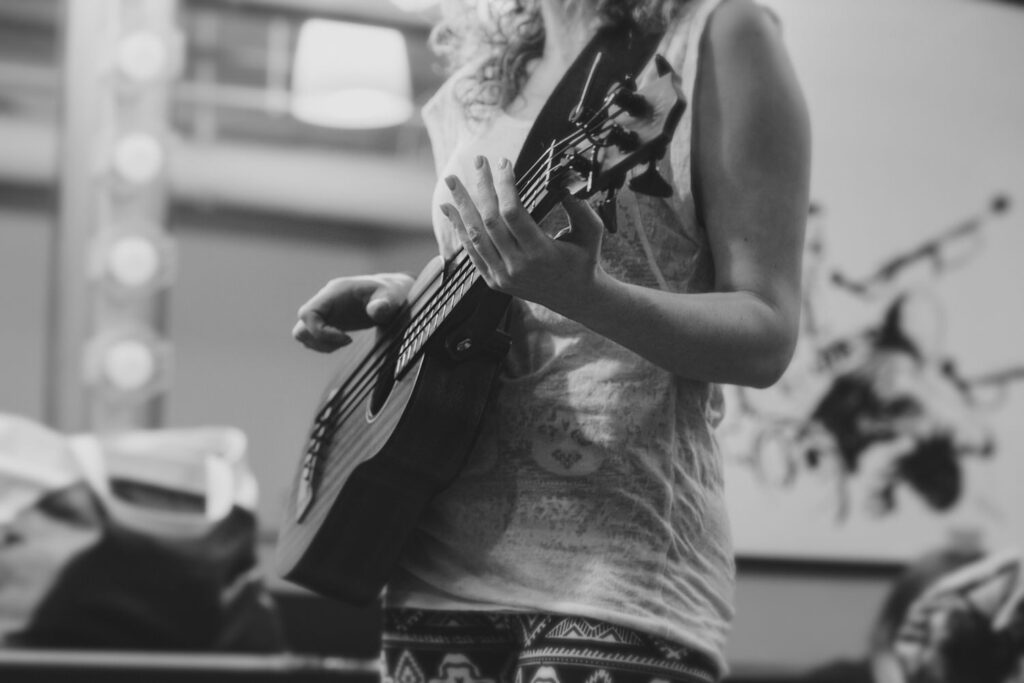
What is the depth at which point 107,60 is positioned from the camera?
110 inches

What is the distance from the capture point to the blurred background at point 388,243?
2805mm

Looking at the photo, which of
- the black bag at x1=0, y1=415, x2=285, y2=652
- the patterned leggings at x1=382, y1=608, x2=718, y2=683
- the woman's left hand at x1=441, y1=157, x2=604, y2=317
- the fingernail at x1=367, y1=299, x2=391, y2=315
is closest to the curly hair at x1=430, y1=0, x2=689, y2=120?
the fingernail at x1=367, y1=299, x2=391, y2=315

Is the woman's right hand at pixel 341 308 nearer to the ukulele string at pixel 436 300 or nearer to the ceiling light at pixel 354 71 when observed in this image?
the ukulele string at pixel 436 300

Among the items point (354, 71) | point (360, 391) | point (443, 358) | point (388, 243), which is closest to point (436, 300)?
point (443, 358)

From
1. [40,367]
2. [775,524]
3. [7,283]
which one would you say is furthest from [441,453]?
[7,283]

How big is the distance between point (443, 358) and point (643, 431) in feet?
0.50

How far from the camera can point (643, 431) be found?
2.95 feet

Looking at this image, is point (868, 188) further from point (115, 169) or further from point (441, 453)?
point (441, 453)

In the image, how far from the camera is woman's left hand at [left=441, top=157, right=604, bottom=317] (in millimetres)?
718

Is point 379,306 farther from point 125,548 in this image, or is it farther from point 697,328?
point 125,548

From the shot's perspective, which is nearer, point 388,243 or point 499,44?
point 499,44

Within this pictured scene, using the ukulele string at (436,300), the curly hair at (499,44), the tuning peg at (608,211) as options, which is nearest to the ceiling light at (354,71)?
the curly hair at (499,44)

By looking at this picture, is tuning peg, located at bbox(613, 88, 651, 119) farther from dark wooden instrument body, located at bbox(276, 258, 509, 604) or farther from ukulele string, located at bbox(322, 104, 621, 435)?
dark wooden instrument body, located at bbox(276, 258, 509, 604)

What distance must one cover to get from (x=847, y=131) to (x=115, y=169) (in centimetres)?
164
